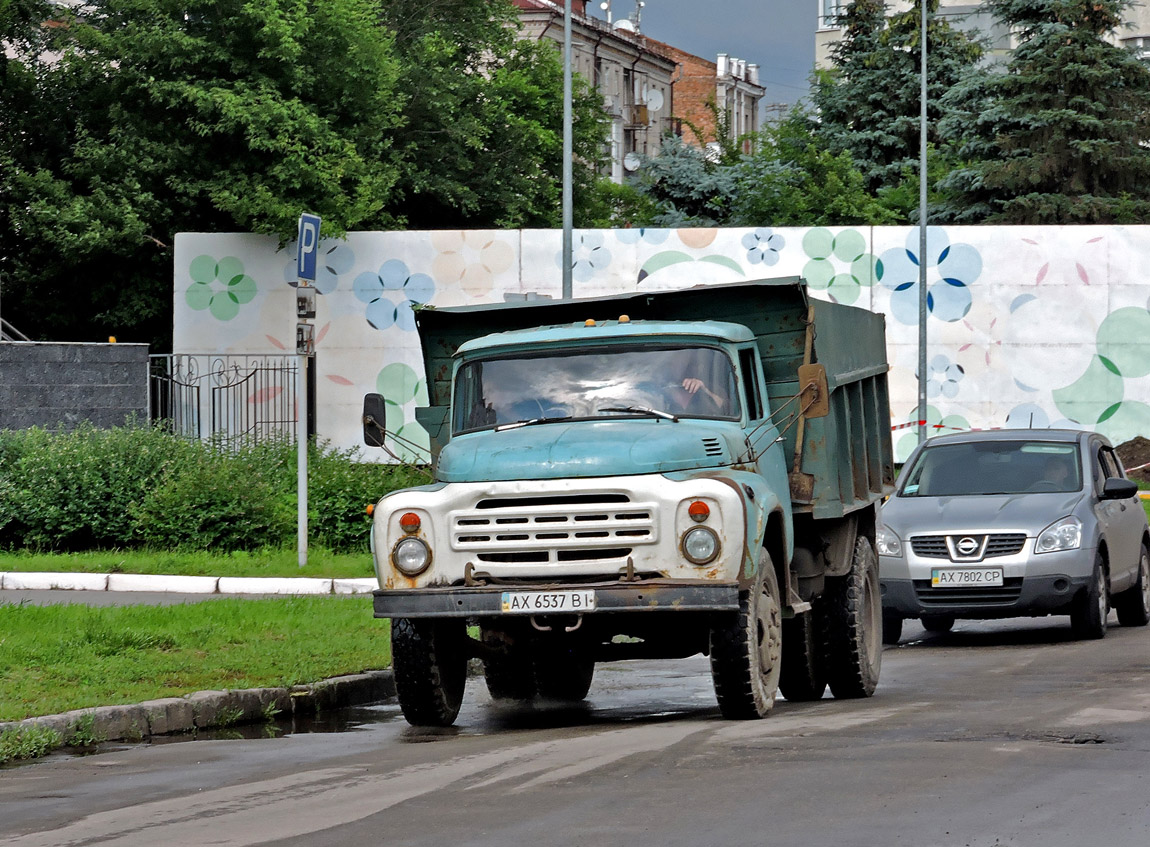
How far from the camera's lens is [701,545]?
9.32 meters

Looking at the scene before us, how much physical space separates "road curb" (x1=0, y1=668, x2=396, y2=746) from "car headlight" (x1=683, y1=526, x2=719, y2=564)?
10.1 feet

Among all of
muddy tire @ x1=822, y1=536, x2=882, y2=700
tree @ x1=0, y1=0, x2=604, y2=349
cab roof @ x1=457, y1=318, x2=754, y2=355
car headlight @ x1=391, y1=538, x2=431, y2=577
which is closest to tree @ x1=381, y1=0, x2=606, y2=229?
tree @ x1=0, y1=0, x2=604, y2=349

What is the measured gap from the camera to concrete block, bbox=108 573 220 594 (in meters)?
17.5

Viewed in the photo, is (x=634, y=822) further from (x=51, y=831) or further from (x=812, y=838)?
(x=51, y=831)

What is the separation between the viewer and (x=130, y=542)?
20453 mm

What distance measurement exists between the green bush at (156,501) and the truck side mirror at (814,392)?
10.1 m

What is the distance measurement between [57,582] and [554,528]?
31.2ft

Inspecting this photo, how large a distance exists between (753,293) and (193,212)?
87.3 ft

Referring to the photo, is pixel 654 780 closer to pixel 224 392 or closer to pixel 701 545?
pixel 701 545

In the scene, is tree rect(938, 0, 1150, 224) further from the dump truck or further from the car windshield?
the dump truck

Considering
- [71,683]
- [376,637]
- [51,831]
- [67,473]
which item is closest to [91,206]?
[67,473]

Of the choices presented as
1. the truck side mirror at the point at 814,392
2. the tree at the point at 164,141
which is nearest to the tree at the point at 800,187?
the tree at the point at 164,141

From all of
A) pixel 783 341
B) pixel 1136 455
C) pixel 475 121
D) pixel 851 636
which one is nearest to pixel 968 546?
pixel 851 636

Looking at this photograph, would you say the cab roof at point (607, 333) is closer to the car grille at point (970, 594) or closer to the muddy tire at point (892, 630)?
the car grille at point (970, 594)
